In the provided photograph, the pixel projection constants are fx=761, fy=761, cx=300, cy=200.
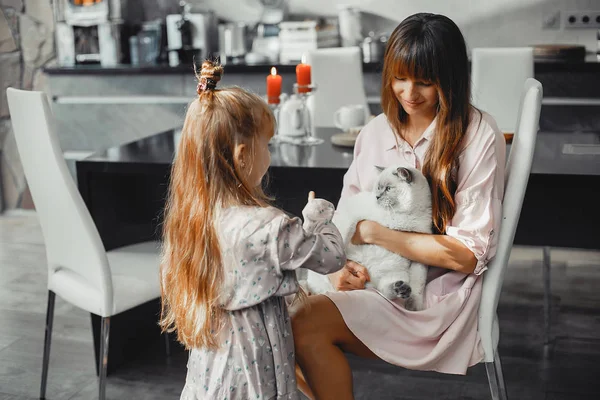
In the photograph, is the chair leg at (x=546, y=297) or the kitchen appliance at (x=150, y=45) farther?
the kitchen appliance at (x=150, y=45)

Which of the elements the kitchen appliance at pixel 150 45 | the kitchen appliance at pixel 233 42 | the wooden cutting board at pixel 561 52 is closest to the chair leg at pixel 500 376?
the wooden cutting board at pixel 561 52

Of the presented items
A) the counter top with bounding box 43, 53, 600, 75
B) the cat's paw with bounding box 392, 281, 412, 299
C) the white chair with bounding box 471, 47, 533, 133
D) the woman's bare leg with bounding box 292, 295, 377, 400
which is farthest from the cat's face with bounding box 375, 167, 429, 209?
the counter top with bounding box 43, 53, 600, 75

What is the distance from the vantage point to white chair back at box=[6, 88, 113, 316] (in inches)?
74.1

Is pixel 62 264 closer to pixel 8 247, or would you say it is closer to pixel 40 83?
pixel 8 247

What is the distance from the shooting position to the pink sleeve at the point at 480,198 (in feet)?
5.16

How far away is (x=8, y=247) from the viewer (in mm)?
3732

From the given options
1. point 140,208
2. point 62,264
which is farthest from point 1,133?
point 62,264

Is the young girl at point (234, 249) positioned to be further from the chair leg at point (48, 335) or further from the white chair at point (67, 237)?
the chair leg at point (48, 335)

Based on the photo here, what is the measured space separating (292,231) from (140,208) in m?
1.25

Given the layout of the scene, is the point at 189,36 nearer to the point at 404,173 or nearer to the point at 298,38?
the point at 298,38

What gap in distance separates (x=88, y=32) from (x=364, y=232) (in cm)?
319

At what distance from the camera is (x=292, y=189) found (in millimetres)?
2229

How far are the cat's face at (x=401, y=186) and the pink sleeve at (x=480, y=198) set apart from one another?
83 millimetres

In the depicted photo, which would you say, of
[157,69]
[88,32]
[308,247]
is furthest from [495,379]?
[88,32]
